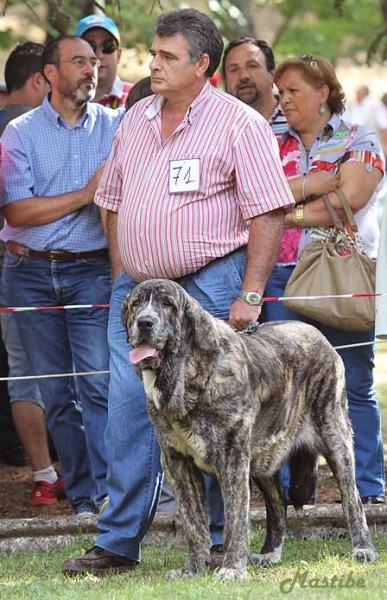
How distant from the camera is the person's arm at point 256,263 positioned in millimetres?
6199

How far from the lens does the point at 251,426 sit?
19.5 feet

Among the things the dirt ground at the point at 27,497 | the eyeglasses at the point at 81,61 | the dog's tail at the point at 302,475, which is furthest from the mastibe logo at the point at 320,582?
the eyeglasses at the point at 81,61

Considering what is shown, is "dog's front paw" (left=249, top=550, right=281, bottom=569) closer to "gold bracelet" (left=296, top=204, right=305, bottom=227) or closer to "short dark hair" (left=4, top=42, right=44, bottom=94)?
"gold bracelet" (left=296, top=204, right=305, bottom=227)

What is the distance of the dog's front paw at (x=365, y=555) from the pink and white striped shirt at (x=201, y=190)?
5.26ft

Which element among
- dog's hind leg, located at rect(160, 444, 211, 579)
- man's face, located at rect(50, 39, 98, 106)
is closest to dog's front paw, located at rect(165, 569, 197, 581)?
dog's hind leg, located at rect(160, 444, 211, 579)

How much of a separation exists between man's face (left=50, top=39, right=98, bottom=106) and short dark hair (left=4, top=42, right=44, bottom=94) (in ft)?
3.69

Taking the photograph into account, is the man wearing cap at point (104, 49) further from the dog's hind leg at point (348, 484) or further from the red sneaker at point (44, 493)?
the dog's hind leg at point (348, 484)

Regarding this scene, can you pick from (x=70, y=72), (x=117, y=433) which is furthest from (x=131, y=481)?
(x=70, y=72)

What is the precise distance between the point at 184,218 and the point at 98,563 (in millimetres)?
1755

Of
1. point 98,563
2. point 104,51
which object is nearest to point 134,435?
point 98,563

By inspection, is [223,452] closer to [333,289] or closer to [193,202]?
[193,202]

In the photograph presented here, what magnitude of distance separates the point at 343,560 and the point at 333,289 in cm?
168

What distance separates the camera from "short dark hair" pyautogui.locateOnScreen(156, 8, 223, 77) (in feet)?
20.7

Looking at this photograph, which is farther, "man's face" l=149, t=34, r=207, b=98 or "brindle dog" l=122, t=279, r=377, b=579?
"man's face" l=149, t=34, r=207, b=98
